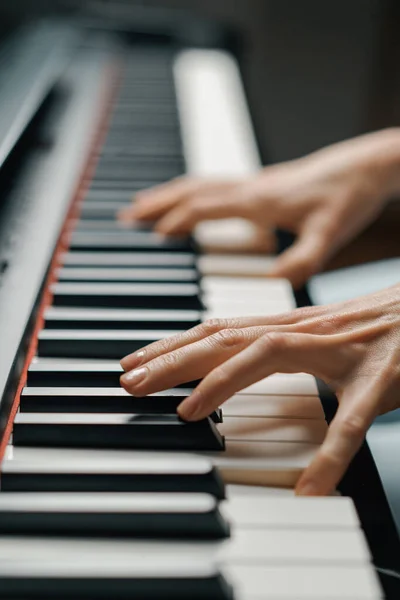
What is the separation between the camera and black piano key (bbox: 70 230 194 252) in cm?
122

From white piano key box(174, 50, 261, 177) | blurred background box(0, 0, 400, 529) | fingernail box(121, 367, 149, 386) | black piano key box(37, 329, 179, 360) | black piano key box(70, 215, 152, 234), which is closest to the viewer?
fingernail box(121, 367, 149, 386)

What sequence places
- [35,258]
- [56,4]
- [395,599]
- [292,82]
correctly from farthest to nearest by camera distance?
[292,82]
[56,4]
[35,258]
[395,599]

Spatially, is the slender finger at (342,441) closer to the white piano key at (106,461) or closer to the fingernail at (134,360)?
the white piano key at (106,461)

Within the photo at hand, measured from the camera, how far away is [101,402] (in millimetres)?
808

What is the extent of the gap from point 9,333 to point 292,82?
130 inches

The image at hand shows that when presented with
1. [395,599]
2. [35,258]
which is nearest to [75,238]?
[35,258]

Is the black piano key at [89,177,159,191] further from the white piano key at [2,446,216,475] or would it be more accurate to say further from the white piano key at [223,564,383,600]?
the white piano key at [223,564,383,600]

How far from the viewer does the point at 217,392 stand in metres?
0.76

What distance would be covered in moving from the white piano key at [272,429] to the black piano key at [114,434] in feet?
0.10

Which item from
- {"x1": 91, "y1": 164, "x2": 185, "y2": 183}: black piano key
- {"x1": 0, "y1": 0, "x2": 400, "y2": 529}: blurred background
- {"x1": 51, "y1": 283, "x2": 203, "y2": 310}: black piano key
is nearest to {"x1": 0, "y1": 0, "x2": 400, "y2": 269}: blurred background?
{"x1": 0, "y1": 0, "x2": 400, "y2": 529}: blurred background

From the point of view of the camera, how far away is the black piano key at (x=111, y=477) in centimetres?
69

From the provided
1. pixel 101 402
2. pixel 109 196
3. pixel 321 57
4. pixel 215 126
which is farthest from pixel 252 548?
pixel 321 57

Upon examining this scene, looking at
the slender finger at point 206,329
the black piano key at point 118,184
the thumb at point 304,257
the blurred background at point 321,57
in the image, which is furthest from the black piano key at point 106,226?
the blurred background at point 321,57

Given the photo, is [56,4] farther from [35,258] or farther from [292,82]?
[35,258]
